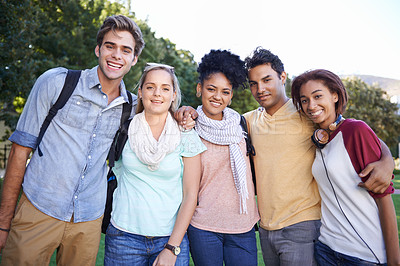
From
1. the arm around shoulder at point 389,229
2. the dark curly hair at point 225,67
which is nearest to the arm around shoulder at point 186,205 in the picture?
the dark curly hair at point 225,67

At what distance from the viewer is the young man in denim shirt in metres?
2.51

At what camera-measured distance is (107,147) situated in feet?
8.99

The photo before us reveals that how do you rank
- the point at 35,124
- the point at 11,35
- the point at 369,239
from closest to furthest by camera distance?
the point at 369,239 < the point at 35,124 < the point at 11,35

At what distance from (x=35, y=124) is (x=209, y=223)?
1.62 meters

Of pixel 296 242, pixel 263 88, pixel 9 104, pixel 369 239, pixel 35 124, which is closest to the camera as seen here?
pixel 369 239

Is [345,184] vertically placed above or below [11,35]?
below

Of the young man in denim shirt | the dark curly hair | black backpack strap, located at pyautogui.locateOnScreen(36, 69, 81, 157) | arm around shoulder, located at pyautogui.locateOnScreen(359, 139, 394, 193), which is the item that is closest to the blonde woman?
the young man in denim shirt

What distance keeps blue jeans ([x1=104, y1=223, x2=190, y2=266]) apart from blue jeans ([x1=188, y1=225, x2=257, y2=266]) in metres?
0.21

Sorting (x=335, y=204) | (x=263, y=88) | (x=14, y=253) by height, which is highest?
(x=263, y=88)

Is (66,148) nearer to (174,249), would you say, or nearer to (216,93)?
(174,249)

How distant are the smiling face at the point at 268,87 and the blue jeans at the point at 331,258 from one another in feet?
4.22

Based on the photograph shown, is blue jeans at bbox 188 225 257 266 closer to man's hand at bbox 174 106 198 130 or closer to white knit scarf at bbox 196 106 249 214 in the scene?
white knit scarf at bbox 196 106 249 214

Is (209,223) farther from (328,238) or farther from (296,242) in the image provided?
(328,238)

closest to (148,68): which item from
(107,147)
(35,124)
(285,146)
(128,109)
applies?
(128,109)
